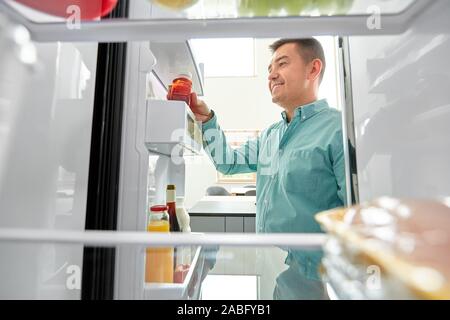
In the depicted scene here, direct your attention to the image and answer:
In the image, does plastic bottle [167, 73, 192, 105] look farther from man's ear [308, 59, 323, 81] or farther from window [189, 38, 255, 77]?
window [189, 38, 255, 77]

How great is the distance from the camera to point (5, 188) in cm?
44

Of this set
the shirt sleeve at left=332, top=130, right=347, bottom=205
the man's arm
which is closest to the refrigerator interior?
the shirt sleeve at left=332, top=130, right=347, bottom=205

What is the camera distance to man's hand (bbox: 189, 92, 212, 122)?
105 cm

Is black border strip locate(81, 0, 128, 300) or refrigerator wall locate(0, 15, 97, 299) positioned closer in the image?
refrigerator wall locate(0, 15, 97, 299)

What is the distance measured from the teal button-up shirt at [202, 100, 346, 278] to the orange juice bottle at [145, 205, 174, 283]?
413 mm

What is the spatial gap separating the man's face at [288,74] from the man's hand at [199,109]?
0.30m

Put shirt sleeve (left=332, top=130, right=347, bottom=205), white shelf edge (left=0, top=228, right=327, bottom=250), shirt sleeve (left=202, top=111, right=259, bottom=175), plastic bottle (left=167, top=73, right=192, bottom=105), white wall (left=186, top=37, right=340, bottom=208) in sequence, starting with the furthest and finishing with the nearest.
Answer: white wall (left=186, top=37, right=340, bottom=208)
shirt sleeve (left=202, top=111, right=259, bottom=175)
shirt sleeve (left=332, top=130, right=347, bottom=205)
plastic bottle (left=167, top=73, right=192, bottom=105)
white shelf edge (left=0, top=228, right=327, bottom=250)

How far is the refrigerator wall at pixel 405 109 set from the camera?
505 mm

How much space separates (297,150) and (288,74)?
1.10 ft

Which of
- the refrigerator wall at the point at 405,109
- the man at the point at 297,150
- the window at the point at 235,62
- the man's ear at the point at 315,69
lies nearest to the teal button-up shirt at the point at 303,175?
the man at the point at 297,150

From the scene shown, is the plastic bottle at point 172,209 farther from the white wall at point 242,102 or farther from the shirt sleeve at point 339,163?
the white wall at point 242,102

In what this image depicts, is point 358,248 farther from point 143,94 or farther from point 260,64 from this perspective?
point 260,64

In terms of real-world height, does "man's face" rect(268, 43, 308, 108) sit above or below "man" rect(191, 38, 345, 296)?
above

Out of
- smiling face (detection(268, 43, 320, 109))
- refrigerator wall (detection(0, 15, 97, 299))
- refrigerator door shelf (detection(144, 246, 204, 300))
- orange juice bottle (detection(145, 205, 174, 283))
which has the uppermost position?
smiling face (detection(268, 43, 320, 109))
